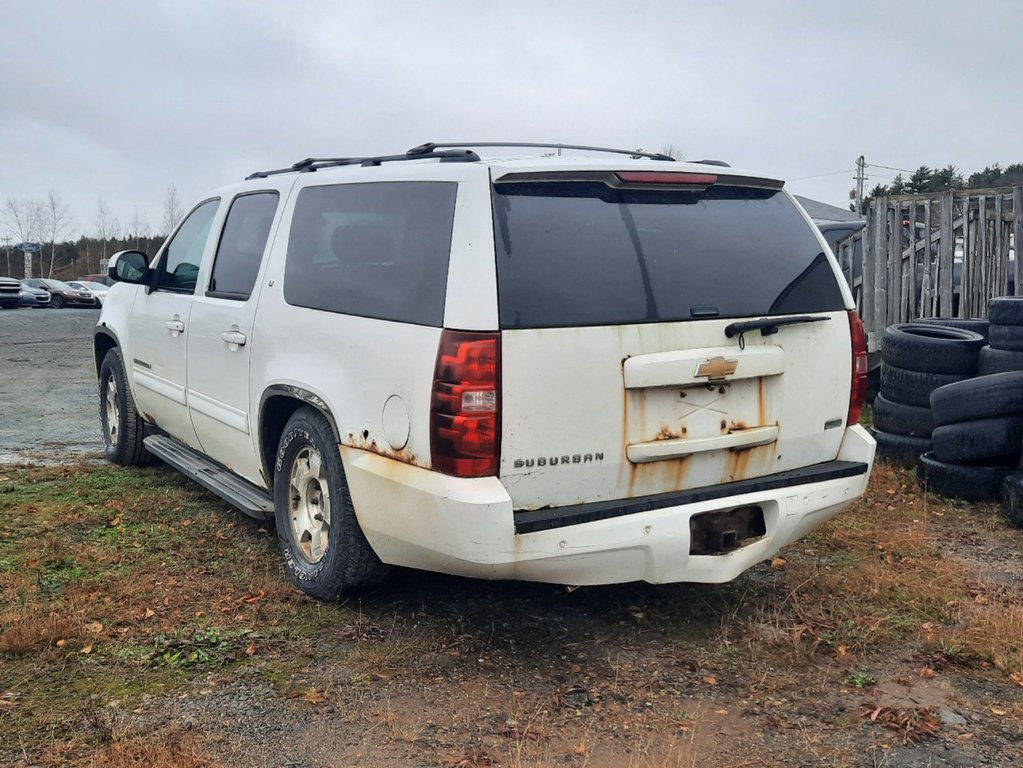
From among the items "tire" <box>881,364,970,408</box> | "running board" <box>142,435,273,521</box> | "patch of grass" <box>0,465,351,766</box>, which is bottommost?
"patch of grass" <box>0,465,351,766</box>

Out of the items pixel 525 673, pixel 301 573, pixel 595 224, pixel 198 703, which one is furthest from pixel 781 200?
pixel 198 703

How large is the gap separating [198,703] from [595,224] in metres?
2.18

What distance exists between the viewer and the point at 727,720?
10.8ft

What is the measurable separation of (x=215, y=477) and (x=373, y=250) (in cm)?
193

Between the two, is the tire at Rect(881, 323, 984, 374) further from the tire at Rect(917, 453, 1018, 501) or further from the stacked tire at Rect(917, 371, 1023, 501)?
Answer: the tire at Rect(917, 453, 1018, 501)

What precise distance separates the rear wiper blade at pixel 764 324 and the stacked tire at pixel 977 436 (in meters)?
2.52

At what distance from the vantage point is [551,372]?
3.41m

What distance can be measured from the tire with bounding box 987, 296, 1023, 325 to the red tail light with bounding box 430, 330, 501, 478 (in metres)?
4.59

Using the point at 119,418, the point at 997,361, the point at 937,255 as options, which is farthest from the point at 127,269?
the point at 937,255

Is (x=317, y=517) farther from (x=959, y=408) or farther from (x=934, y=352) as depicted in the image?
(x=934, y=352)

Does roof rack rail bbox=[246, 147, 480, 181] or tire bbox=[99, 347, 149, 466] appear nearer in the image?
roof rack rail bbox=[246, 147, 480, 181]

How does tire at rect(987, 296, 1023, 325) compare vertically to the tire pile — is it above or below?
above

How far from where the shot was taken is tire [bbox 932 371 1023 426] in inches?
229

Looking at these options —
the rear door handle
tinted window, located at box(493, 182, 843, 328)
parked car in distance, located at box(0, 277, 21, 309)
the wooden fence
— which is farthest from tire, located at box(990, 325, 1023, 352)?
parked car in distance, located at box(0, 277, 21, 309)
